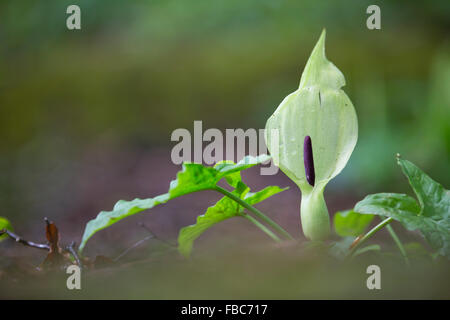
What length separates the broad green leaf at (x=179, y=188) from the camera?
0.47m

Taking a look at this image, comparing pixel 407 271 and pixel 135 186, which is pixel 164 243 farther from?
pixel 135 186

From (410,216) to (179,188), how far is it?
27cm

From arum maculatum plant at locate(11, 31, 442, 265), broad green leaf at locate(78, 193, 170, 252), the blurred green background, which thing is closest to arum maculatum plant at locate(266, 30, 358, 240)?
arum maculatum plant at locate(11, 31, 442, 265)

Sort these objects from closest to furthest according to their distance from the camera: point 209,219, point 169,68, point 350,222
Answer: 1. point 209,219
2. point 350,222
3. point 169,68

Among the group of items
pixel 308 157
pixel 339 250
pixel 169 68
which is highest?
pixel 169 68

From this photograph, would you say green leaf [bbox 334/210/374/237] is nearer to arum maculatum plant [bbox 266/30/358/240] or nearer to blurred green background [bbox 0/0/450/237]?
arum maculatum plant [bbox 266/30/358/240]

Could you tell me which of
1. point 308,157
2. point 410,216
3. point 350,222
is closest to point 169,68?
point 350,222

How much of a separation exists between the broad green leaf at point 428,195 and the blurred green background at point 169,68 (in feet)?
4.88

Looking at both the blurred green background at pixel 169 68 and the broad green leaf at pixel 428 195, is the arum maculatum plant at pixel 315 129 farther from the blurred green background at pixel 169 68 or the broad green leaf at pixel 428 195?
the blurred green background at pixel 169 68

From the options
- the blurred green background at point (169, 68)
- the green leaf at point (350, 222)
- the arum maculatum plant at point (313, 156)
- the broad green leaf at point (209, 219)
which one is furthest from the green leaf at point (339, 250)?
the blurred green background at point (169, 68)

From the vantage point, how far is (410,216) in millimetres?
496

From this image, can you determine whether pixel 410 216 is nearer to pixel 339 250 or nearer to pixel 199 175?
pixel 339 250

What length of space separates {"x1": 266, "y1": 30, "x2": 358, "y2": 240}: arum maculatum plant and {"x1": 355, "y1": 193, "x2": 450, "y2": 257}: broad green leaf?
0.09 m

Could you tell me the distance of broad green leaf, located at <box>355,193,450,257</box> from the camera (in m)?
0.48
